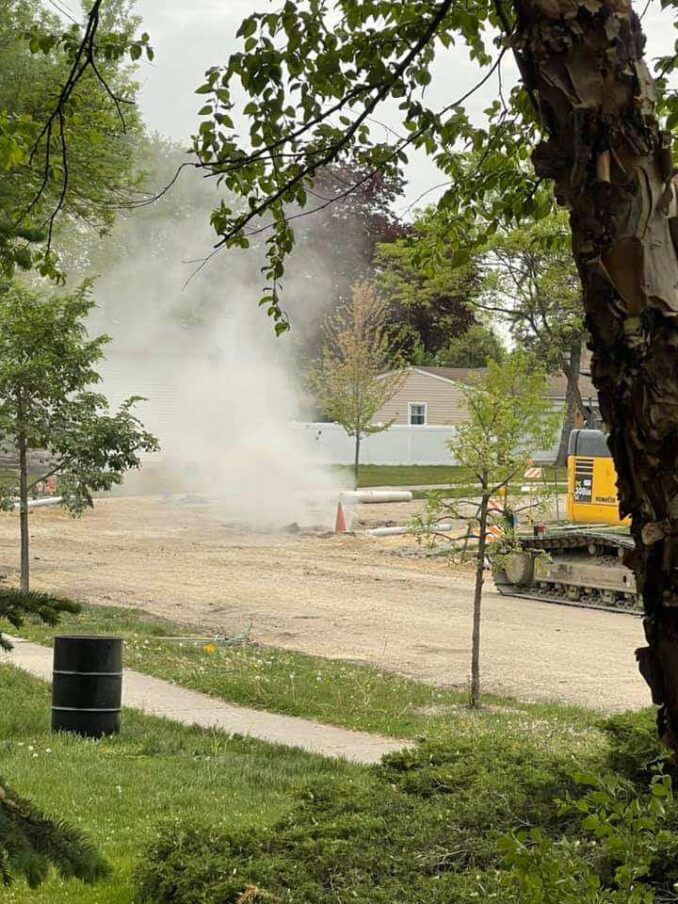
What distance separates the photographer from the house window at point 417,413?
185 feet

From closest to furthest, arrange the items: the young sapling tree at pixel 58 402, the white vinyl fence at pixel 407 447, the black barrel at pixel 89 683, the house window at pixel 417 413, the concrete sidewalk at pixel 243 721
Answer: the black barrel at pixel 89 683 < the concrete sidewalk at pixel 243 721 < the young sapling tree at pixel 58 402 < the white vinyl fence at pixel 407 447 < the house window at pixel 417 413

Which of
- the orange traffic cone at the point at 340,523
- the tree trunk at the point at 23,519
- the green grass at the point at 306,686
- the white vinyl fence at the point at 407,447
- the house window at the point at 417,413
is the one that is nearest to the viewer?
the green grass at the point at 306,686

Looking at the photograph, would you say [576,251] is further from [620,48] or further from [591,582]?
[591,582]

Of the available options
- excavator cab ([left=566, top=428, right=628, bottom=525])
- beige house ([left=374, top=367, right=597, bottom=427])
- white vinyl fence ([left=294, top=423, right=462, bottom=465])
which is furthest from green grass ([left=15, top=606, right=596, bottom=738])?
beige house ([left=374, top=367, right=597, bottom=427])

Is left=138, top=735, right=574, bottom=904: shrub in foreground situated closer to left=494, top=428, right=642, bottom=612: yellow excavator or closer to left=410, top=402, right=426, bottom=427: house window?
left=494, top=428, right=642, bottom=612: yellow excavator

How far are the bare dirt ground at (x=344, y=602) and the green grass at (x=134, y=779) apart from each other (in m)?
4.72

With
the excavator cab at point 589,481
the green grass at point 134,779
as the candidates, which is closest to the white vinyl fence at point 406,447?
the excavator cab at point 589,481

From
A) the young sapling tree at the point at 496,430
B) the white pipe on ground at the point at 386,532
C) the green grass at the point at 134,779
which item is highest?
the young sapling tree at the point at 496,430

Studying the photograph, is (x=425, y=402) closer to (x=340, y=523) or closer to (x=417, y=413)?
(x=417, y=413)

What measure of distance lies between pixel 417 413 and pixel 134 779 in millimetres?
49303

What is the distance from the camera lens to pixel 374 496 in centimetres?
3884

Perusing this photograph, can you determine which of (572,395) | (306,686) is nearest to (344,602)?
(306,686)

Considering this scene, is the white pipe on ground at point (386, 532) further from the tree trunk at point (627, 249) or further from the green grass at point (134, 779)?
the tree trunk at point (627, 249)

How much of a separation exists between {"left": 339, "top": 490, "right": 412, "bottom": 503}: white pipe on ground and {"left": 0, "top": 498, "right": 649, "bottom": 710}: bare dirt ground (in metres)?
7.12
